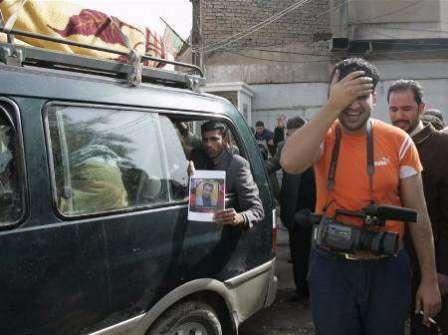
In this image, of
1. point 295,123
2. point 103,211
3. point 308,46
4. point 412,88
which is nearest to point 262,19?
point 308,46

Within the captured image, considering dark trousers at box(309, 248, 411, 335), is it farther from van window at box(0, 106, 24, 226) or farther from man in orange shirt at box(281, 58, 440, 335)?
van window at box(0, 106, 24, 226)

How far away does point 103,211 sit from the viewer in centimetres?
260

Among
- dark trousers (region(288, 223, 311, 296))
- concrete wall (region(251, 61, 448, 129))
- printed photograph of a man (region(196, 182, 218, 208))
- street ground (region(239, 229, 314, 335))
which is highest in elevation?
concrete wall (region(251, 61, 448, 129))

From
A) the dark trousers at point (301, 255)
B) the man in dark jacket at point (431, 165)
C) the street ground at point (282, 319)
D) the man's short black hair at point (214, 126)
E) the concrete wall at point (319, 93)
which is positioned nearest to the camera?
the man in dark jacket at point (431, 165)

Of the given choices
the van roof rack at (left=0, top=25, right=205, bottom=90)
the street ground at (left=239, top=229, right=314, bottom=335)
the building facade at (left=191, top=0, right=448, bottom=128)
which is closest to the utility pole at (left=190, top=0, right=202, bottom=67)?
the building facade at (left=191, top=0, right=448, bottom=128)

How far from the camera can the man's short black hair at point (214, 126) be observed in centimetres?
366

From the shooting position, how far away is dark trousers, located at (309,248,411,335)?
2.28 meters

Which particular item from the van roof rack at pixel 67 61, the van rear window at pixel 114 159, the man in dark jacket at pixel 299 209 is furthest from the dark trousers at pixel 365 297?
the man in dark jacket at pixel 299 209

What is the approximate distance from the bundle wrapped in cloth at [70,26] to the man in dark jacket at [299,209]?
7.23ft

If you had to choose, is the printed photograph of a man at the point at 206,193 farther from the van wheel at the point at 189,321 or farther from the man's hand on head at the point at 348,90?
the man's hand on head at the point at 348,90

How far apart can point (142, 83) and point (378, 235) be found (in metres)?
1.60

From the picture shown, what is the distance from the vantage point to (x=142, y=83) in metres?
3.08

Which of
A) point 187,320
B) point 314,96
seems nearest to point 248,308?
point 187,320

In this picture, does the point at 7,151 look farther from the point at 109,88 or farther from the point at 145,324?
the point at 145,324
